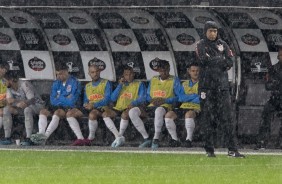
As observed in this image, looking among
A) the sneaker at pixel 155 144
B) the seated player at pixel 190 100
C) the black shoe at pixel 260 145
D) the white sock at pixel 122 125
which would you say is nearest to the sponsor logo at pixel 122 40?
the seated player at pixel 190 100

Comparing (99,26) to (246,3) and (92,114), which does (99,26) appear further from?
(246,3)

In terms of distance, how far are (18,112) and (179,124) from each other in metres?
2.98

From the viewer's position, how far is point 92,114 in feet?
66.5

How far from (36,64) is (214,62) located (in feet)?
17.9

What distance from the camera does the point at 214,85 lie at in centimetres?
1694

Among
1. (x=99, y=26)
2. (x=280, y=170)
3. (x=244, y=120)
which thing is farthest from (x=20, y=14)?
(x=280, y=170)

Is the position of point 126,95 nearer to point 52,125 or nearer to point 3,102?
point 52,125

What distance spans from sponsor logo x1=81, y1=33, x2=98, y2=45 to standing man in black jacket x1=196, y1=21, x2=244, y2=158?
457cm

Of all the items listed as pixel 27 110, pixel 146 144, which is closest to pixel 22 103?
pixel 27 110

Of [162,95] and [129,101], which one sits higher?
[162,95]

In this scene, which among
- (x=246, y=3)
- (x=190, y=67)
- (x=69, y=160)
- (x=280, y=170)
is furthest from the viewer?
(x=190, y=67)

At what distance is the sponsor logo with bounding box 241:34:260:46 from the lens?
20.7 m

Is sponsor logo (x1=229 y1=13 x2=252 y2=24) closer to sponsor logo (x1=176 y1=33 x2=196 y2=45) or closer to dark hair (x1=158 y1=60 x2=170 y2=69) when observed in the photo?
sponsor logo (x1=176 y1=33 x2=196 y2=45)

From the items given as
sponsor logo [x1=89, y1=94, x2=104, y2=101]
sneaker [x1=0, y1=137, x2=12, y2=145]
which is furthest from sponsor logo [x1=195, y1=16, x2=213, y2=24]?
sneaker [x1=0, y1=137, x2=12, y2=145]
